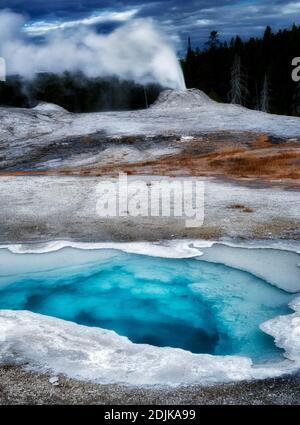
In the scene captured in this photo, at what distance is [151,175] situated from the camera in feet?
44.2

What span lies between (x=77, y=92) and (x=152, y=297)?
910 inches

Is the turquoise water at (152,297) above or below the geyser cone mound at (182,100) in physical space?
below

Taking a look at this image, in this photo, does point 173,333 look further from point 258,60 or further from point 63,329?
point 258,60

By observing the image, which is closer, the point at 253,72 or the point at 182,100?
the point at 182,100

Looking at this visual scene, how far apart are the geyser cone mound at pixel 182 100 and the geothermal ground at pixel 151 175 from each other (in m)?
0.06

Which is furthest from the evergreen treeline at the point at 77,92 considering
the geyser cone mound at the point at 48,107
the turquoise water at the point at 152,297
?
the turquoise water at the point at 152,297

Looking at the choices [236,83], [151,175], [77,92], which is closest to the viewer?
[151,175]

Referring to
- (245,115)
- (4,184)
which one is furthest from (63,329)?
(245,115)

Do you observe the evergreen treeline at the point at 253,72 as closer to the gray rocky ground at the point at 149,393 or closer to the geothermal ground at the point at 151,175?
the geothermal ground at the point at 151,175

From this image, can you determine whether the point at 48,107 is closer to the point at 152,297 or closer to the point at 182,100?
the point at 182,100

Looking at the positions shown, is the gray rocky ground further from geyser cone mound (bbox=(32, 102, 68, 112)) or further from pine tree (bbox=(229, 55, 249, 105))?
pine tree (bbox=(229, 55, 249, 105))
